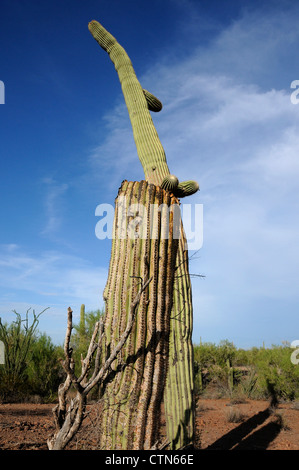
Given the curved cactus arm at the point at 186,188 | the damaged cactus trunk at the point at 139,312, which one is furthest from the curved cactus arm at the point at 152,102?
the damaged cactus trunk at the point at 139,312

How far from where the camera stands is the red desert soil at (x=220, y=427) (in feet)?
20.9

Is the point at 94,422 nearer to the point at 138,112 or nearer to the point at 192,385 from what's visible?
the point at 192,385

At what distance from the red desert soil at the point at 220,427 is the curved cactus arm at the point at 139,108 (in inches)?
150

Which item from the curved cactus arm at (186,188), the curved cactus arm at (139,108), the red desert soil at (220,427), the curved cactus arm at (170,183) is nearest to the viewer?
the curved cactus arm at (170,183)

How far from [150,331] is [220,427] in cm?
546

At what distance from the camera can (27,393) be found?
414 inches

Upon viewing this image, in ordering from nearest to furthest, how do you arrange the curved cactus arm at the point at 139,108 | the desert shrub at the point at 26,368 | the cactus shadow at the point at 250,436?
the curved cactus arm at the point at 139,108
the cactus shadow at the point at 250,436
the desert shrub at the point at 26,368

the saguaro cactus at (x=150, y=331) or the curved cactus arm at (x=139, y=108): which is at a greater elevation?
the curved cactus arm at (x=139, y=108)

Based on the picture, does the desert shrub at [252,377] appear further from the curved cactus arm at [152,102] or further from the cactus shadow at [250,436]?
the curved cactus arm at [152,102]

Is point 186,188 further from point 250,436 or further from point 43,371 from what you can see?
point 43,371

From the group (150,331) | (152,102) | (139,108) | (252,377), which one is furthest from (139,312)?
(252,377)

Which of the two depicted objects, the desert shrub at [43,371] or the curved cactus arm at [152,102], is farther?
the desert shrub at [43,371]

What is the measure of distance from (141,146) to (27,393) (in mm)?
7947

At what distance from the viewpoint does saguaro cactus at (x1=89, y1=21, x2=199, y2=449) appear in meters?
4.04
